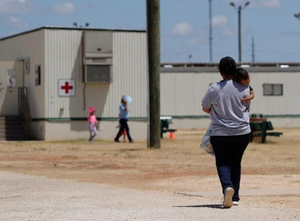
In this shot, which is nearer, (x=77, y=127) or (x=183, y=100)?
(x=77, y=127)

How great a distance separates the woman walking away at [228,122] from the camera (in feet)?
36.0

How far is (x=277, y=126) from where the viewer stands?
1953 inches

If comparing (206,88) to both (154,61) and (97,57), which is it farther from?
(154,61)

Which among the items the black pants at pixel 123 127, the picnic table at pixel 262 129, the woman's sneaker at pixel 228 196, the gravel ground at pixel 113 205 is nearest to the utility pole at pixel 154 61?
the black pants at pixel 123 127

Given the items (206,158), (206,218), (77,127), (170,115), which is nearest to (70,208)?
(206,218)

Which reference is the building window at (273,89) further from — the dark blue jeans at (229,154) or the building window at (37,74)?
the dark blue jeans at (229,154)

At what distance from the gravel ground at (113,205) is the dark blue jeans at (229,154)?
41 centimetres

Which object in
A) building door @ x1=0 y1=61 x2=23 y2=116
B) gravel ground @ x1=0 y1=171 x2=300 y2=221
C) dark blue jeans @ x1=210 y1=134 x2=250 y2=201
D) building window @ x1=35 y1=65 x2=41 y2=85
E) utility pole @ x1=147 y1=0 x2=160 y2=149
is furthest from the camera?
building door @ x1=0 y1=61 x2=23 y2=116

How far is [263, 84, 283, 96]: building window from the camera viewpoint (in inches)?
1950

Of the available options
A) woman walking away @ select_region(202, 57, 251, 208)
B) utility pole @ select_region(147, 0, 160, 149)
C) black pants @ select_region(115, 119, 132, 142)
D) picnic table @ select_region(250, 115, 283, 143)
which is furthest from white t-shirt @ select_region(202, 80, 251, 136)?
picnic table @ select_region(250, 115, 283, 143)

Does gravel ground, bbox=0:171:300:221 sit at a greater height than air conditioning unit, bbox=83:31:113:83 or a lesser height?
lesser

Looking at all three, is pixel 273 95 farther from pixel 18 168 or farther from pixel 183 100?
pixel 18 168

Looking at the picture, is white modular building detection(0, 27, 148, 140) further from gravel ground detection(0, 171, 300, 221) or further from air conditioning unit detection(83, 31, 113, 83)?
gravel ground detection(0, 171, 300, 221)

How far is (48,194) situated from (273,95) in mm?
37457
